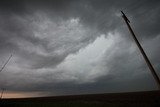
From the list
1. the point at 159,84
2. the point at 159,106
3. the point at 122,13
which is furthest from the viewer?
the point at 159,106

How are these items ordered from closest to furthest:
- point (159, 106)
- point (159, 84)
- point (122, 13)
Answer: point (159, 84), point (122, 13), point (159, 106)

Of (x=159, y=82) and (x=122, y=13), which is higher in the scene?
(x=122, y=13)

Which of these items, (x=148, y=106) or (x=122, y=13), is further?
(x=148, y=106)

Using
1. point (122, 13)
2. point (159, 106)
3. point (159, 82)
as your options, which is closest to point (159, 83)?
point (159, 82)

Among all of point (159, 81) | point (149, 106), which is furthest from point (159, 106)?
point (159, 81)

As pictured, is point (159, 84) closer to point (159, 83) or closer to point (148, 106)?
point (159, 83)

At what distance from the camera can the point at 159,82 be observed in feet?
36.6

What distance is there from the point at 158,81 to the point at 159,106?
26.5 meters

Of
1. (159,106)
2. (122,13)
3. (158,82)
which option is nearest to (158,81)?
(158,82)

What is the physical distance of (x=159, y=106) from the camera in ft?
110

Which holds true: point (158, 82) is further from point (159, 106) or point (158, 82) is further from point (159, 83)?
point (159, 106)

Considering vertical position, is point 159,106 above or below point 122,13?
below

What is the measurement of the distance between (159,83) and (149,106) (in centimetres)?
2794

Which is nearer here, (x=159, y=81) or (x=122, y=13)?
(x=159, y=81)
